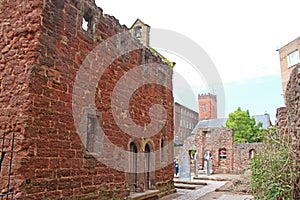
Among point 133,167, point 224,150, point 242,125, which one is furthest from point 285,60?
point 133,167

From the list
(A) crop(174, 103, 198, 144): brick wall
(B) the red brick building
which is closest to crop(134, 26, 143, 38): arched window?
(B) the red brick building

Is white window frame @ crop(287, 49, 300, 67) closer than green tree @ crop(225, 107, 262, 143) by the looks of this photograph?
Yes

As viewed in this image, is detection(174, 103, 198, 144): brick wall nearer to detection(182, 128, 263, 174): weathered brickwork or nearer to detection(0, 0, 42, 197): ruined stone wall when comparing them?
A: detection(182, 128, 263, 174): weathered brickwork

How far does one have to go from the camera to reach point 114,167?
305 inches

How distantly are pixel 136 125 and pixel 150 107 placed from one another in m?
1.55

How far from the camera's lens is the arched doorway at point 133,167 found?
919cm

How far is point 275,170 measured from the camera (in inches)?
198

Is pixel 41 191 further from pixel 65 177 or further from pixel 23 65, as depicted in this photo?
pixel 23 65

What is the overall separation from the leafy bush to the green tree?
29938 mm

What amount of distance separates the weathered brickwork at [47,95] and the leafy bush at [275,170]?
373 centimetres

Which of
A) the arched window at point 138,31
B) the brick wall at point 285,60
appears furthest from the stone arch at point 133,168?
the brick wall at point 285,60

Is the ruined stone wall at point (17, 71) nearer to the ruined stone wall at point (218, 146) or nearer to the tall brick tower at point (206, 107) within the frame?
the ruined stone wall at point (218, 146)

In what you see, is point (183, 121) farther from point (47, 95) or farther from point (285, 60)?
point (47, 95)

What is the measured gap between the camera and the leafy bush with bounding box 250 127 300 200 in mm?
4684
